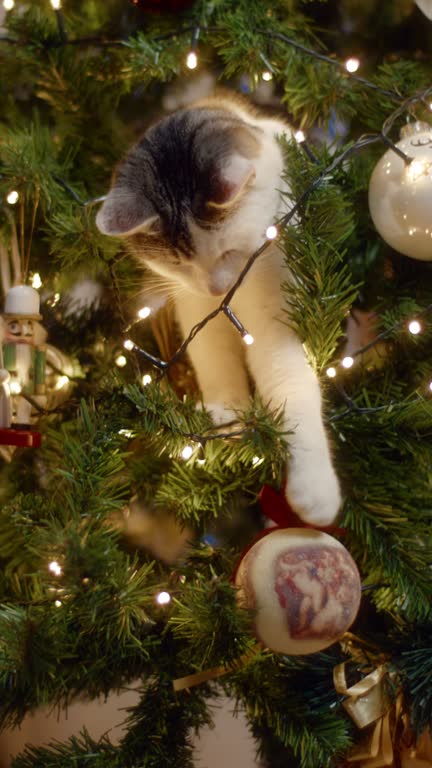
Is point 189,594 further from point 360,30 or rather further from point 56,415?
point 360,30

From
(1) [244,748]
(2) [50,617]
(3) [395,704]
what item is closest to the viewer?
(2) [50,617]

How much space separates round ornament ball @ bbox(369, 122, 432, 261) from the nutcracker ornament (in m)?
0.30

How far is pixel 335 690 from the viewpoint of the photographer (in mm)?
614

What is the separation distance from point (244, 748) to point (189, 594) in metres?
0.43

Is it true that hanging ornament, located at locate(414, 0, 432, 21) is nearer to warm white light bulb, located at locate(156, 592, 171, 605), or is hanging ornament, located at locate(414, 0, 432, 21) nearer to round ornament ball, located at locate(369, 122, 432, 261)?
round ornament ball, located at locate(369, 122, 432, 261)

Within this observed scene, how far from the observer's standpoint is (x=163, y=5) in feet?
2.31

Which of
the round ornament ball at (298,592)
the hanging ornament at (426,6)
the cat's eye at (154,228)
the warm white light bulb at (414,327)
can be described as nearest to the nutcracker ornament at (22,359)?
the cat's eye at (154,228)

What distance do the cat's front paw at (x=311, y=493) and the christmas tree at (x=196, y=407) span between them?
0.01 metres

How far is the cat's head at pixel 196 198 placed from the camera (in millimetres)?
618

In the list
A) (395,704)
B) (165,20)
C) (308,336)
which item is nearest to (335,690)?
(395,704)

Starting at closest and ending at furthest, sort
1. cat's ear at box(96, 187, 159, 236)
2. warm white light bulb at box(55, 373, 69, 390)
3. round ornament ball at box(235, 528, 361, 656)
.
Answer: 1. round ornament ball at box(235, 528, 361, 656)
2. cat's ear at box(96, 187, 159, 236)
3. warm white light bulb at box(55, 373, 69, 390)

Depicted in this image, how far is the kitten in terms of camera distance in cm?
60

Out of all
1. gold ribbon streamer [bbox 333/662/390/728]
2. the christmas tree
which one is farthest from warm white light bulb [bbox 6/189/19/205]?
gold ribbon streamer [bbox 333/662/390/728]

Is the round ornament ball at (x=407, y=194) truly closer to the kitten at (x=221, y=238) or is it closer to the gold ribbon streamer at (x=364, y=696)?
the kitten at (x=221, y=238)
